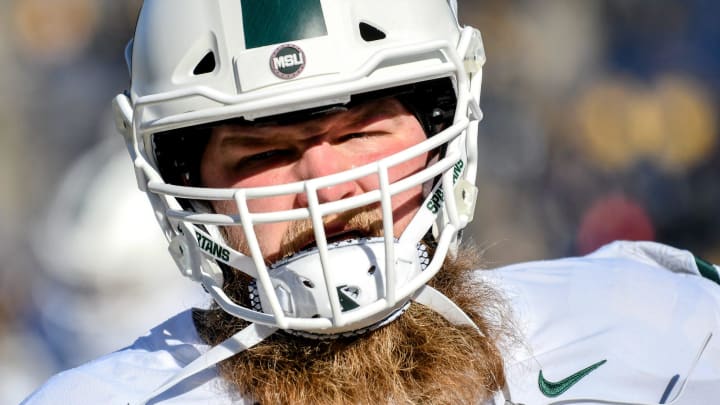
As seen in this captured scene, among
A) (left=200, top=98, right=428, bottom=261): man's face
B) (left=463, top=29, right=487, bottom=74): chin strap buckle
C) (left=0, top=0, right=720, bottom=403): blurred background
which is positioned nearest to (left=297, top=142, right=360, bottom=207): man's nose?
(left=200, top=98, right=428, bottom=261): man's face

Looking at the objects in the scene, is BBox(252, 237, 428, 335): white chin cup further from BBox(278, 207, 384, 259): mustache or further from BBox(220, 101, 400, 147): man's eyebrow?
BBox(220, 101, 400, 147): man's eyebrow

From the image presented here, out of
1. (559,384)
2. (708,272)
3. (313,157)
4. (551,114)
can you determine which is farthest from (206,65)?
(551,114)

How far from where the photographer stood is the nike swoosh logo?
5.16ft

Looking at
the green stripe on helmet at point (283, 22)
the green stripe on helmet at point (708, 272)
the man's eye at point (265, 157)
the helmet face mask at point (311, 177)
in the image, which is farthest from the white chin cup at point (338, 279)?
the green stripe on helmet at point (708, 272)

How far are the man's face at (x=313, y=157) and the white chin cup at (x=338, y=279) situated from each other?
0.07 m

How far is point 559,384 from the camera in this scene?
159 cm

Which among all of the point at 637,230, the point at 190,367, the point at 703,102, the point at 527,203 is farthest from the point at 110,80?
the point at 190,367

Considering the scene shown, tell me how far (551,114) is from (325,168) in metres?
3.34

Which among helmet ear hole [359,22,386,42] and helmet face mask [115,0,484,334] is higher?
helmet ear hole [359,22,386,42]

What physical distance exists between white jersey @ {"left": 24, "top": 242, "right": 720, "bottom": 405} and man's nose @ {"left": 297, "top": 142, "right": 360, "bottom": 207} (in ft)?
1.24

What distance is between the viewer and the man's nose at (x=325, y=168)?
1.41 meters

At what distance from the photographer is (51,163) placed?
4164 mm

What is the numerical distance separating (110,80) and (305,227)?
3.24 m

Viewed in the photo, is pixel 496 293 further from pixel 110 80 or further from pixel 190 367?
pixel 110 80
